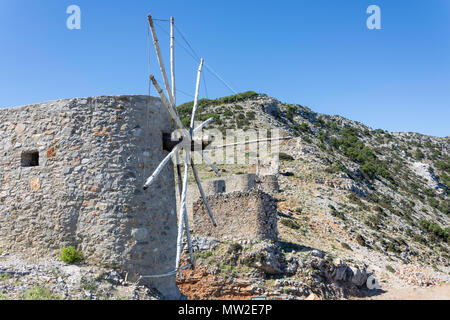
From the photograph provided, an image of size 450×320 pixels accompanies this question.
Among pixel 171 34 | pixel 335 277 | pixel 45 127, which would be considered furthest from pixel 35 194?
pixel 335 277

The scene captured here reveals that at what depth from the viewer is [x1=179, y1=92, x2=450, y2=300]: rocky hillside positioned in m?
24.8

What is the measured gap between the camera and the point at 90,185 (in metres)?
9.27

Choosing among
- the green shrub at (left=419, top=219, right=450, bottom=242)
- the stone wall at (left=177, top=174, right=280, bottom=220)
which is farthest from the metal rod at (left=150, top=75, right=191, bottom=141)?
the green shrub at (left=419, top=219, right=450, bottom=242)

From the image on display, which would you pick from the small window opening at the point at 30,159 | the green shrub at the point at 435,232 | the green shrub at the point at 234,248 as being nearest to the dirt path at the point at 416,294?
the green shrub at the point at 234,248

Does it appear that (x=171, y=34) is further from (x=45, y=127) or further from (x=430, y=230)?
(x=430, y=230)

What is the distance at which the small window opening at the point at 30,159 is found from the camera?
996 centimetres

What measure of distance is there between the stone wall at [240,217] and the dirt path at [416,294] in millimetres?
6472

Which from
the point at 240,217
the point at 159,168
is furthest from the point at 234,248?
the point at 159,168

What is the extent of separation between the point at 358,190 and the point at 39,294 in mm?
33913

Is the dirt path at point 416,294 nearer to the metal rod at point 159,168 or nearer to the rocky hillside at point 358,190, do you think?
the rocky hillside at point 358,190

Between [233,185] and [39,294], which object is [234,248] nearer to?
[39,294]

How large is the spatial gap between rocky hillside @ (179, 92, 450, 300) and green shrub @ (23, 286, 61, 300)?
14307 mm

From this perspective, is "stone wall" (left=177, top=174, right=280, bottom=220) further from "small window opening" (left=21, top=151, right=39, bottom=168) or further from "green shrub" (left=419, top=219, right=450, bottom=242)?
"green shrub" (left=419, top=219, right=450, bottom=242)

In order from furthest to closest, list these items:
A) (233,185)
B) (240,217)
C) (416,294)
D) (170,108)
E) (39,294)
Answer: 1. (233,185)
2. (416,294)
3. (240,217)
4. (170,108)
5. (39,294)
